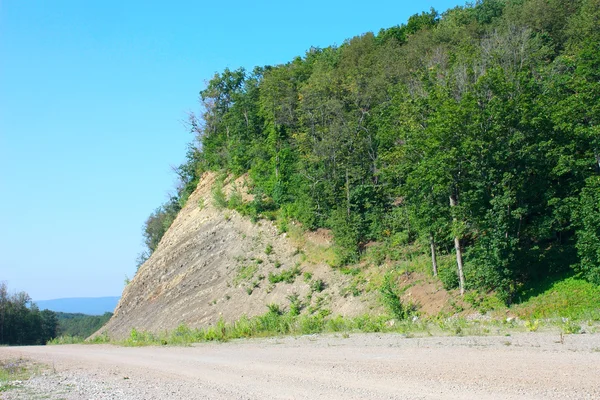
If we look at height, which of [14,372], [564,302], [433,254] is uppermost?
[433,254]

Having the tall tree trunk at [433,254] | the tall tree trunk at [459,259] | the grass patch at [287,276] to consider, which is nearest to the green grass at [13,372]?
the grass patch at [287,276]

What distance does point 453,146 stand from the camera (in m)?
28.8

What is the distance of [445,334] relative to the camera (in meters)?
19.9

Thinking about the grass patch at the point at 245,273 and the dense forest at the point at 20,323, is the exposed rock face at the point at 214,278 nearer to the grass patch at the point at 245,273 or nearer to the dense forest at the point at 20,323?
the grass patch at the point at 245,273

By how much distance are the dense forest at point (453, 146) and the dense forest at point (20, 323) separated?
32.3m

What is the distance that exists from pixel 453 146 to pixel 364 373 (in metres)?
18.5

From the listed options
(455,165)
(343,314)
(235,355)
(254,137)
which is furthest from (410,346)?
(254,137)

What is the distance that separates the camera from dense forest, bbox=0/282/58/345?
69.1 m

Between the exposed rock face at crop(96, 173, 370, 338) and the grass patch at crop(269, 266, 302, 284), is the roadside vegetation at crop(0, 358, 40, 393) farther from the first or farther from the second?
the grass patch at crop(269, 266, 302, 284)

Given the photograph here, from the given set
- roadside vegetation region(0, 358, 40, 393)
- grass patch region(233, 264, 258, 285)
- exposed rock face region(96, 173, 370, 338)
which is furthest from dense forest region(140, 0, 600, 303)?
roadside vegetation region(0, 358, 40, 393)

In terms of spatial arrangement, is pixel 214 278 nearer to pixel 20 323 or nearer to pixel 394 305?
pixel 394 305

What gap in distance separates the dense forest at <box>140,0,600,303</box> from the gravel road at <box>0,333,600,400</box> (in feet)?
37.6

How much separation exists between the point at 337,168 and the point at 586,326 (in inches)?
986

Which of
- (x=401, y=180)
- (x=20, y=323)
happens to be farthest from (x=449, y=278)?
(x=20, y=323)
